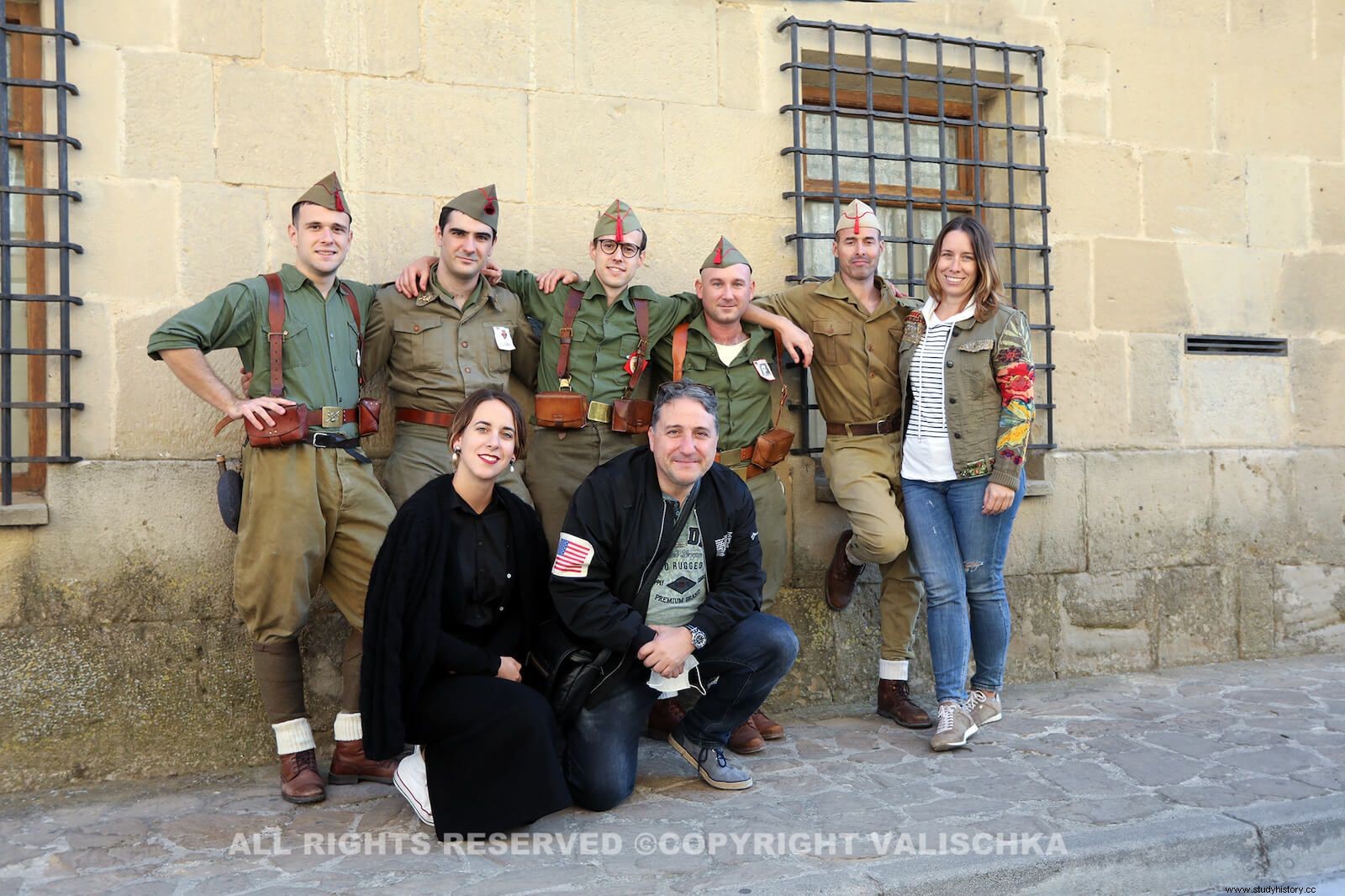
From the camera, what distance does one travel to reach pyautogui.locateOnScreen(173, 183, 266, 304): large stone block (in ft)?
13.9

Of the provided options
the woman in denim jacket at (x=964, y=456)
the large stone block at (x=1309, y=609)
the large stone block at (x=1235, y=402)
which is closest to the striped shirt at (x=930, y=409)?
the woman in denim jacket at (x=964, y=456)

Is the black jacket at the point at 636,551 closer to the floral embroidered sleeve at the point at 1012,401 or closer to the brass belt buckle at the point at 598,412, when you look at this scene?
the brass belt buckle at the point at 598,412

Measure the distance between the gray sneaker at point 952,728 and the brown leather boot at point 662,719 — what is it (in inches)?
39.9

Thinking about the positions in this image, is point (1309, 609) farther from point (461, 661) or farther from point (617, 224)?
point (461, 661)

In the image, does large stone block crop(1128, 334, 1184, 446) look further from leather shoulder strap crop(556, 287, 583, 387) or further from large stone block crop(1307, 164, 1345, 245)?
leather shoulder strap crop(556, 287, 583, 387)

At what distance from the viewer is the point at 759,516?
436 cm

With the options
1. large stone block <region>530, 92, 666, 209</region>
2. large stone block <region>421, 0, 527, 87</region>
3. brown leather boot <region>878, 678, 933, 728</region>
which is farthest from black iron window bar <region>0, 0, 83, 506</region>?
brown leather boot <region>878, 678, 933, 728</region>

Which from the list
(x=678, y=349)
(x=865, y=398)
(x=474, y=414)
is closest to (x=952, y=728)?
(x=865, y=398)

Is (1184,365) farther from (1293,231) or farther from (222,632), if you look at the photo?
(222,632)

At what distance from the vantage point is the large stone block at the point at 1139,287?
555 cm

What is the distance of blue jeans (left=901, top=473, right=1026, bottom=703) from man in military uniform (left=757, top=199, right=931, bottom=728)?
19 centimetres

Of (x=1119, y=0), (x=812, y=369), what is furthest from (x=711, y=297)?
(x=1119, y=0)

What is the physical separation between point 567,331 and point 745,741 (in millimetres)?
1723

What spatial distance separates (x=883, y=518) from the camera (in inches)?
171
